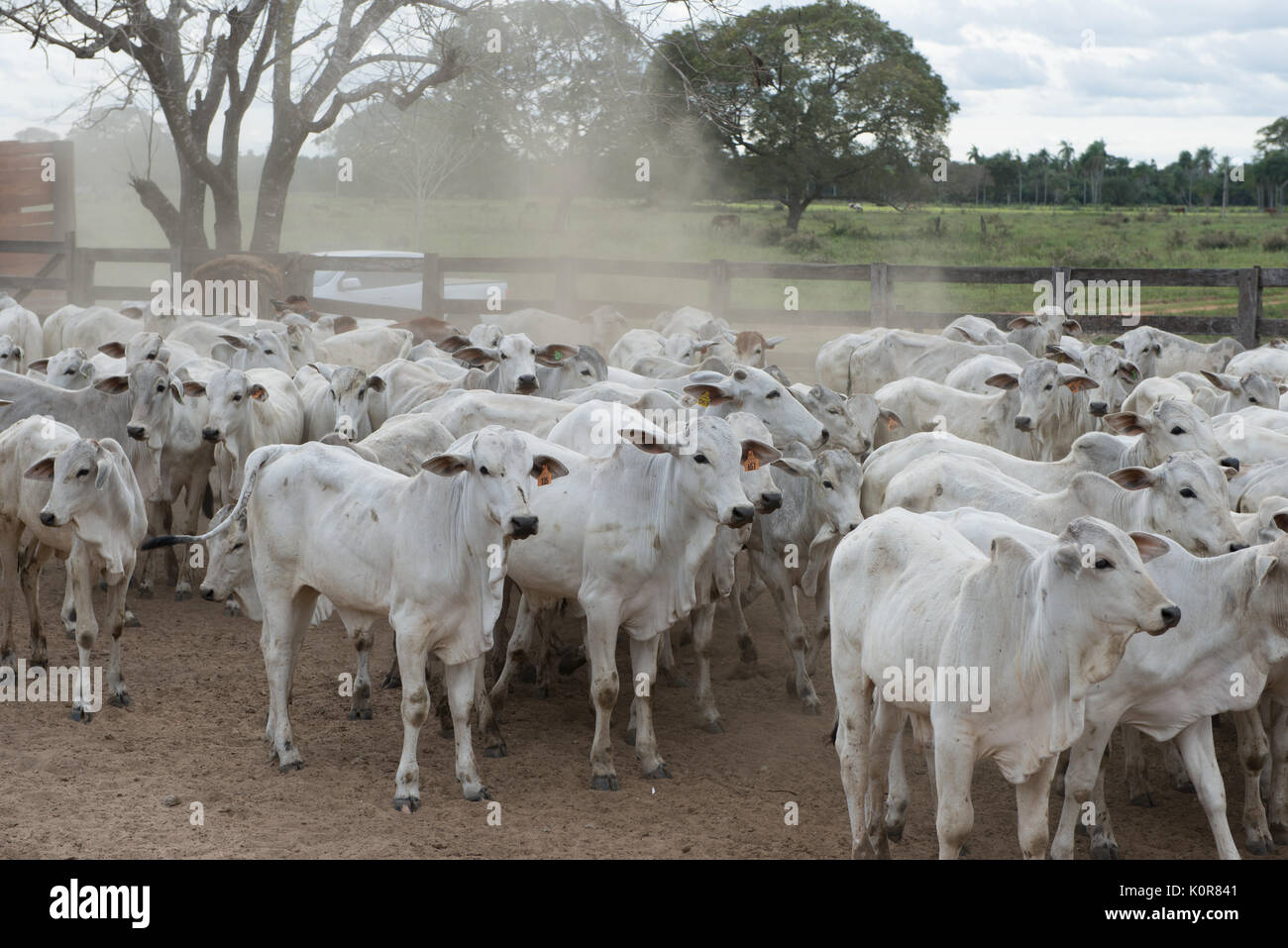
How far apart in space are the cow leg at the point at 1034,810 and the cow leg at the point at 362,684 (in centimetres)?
395

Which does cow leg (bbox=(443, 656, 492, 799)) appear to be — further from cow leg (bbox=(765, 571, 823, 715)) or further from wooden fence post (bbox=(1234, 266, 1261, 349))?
wooden fence post (bbox=(1234, 266, 1261, 349))

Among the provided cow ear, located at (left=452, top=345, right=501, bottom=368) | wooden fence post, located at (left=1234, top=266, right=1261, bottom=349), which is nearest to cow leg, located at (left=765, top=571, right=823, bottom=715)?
cow ear, located at (left=452, top=345, right=501, bottom=368)

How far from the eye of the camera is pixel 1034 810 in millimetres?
4938

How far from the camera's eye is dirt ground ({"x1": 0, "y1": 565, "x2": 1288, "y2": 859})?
5.92m

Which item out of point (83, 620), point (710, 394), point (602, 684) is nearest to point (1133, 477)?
point (602, 684)

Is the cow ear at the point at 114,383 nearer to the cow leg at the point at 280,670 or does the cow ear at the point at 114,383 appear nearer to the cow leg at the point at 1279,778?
the cow leg at the point at 280,670

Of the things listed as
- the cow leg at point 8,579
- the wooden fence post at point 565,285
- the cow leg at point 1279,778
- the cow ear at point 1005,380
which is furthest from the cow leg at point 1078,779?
the wooden fence post at point 565,285

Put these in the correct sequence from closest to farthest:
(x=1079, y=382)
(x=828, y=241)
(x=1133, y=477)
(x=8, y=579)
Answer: (x=1133, y=477), (x=8, y=579), (x=1079, y=382), (x=828, y=241)

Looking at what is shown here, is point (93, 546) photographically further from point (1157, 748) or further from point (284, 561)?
point (1157, 748)

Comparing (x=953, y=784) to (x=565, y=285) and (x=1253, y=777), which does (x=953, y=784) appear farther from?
(x=565, y=285)

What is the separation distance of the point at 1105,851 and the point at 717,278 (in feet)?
43.8

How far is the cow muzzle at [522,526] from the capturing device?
6.04 m

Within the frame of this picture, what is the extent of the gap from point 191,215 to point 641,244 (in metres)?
18.5
